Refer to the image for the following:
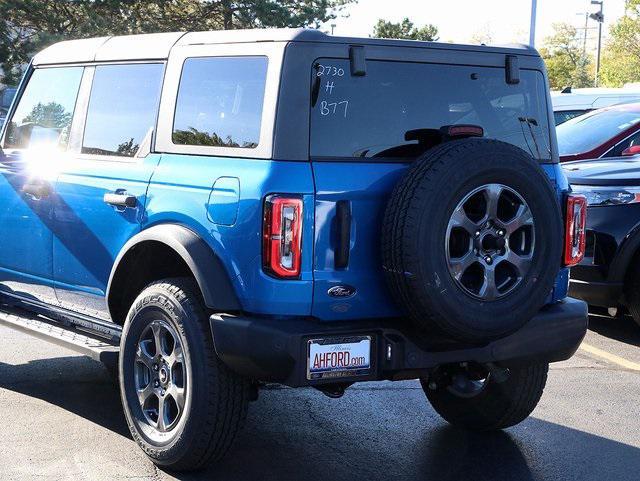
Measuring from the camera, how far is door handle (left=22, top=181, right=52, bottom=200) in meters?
5.22

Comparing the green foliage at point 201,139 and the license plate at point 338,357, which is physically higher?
the green foliage at point 201,139

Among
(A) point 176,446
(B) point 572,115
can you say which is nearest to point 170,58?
(A) point 176,446

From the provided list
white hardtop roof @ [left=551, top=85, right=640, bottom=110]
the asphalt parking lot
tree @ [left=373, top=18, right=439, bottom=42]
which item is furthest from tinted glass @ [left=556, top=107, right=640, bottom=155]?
tree @ [left=373, top=18, right=439, bottom=42]

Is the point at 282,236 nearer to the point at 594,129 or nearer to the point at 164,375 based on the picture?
the point at 164,375

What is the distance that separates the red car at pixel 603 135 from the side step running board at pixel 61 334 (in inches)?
196

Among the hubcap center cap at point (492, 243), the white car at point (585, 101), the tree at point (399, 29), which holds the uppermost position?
the tree at point (399, 29)

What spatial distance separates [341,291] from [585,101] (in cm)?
898

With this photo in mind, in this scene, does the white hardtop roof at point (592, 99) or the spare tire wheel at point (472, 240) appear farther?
the white hardtop roof at point (592, 99)

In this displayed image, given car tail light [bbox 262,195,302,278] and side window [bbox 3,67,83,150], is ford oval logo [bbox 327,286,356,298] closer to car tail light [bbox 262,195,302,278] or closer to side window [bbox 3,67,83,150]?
car tail light [bbox 262,195,302,278]

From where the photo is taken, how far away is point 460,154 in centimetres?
393

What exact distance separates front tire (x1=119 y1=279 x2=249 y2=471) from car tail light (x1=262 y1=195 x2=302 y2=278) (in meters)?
0.44

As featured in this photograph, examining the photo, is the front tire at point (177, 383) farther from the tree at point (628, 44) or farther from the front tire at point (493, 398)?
the tree at point (628, 44)

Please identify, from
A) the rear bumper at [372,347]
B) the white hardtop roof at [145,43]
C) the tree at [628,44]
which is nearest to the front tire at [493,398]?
the rear bumper at [372,347]

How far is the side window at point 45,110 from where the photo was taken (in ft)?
17.5
